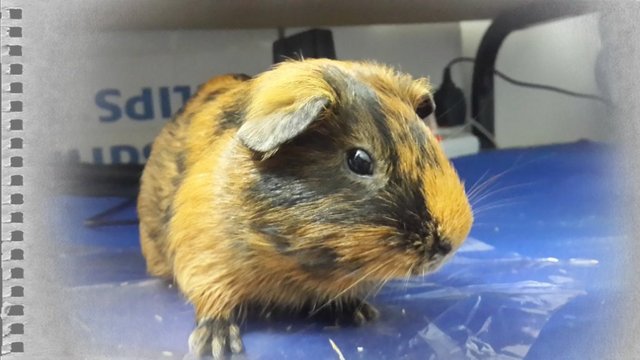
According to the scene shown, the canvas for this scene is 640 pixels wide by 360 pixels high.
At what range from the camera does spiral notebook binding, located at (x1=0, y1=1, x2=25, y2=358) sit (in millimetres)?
784

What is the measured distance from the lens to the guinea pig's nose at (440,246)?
27.5 inches

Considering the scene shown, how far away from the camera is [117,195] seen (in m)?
1.27

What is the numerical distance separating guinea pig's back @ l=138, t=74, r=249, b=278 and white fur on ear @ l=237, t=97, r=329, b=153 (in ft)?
0.57

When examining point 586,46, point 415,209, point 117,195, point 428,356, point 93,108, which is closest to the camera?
point 415,209

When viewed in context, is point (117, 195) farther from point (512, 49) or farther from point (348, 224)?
point (512, 49)

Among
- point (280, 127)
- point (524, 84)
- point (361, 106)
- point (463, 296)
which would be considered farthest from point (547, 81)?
point (280, 127)

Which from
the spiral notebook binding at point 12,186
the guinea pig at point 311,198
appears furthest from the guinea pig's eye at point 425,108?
the spiral notebook binding at point 12,186

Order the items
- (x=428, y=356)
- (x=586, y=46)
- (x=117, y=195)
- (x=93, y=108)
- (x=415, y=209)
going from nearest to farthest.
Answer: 1. (x=415, y=209)
2. (x=428, y=356)
3. (x=93, y=108)
4. (x=586, y=46)
5. (x=117, y=195)

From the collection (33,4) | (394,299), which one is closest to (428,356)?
(394,299)

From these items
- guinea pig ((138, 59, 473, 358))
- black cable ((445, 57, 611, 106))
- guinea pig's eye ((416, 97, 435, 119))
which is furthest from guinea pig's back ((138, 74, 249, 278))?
black cable ((445, 57, 611, 106))

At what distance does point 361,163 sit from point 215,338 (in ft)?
1.00

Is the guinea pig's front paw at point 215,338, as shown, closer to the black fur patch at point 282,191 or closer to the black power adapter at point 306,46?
the black fur patch at point 282,191

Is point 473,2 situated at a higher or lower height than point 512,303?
higher

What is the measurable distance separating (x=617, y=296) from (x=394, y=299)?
1.07 feet
